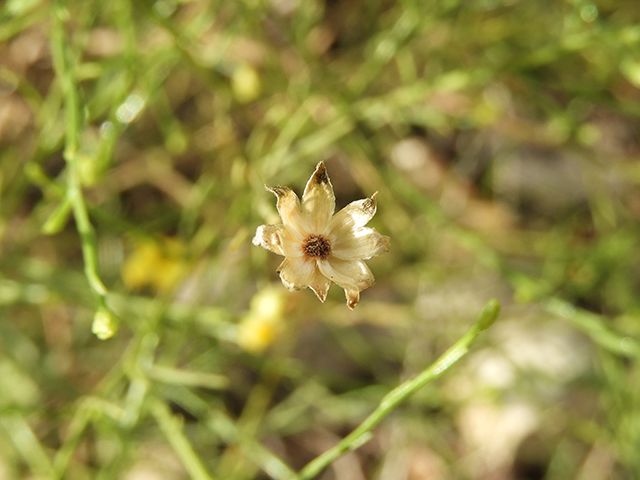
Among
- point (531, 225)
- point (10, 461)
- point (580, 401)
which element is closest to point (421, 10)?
point (531, 225)

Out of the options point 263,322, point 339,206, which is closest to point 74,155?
point 263,322

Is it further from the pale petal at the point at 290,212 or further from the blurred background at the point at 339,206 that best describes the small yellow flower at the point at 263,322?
the pale petal at the point at 290,212

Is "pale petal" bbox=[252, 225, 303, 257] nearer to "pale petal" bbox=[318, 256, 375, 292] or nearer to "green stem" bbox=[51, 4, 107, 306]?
"pale petal" bbox=[318, 256, 375, 292]

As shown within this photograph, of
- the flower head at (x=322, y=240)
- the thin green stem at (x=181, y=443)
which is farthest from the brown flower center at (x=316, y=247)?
the thin green stem at (x=181, y=443)

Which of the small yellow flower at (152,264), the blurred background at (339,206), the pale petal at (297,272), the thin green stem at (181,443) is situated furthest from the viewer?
the small yellow flower at (152,264)

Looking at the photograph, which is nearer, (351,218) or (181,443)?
(351,218)

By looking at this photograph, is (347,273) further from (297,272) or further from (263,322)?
(263,322)

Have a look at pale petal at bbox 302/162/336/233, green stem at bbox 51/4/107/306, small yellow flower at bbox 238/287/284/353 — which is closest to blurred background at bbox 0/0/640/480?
small yellow flower at bbox 238/287/284/353
